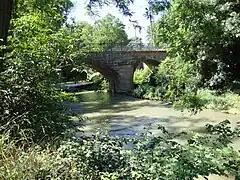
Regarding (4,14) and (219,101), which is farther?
(219,101)

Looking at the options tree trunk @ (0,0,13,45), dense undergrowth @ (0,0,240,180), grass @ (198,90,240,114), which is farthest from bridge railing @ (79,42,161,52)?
tree trunk @ (0,0,13,45)

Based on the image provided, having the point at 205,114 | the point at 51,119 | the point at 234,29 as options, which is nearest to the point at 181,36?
the point at 234,29

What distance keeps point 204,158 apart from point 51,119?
2.24 metres

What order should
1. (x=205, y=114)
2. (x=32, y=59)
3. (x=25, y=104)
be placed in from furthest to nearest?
(x=205, y=114) < (x=32, y=59) < (x=25, y=104)

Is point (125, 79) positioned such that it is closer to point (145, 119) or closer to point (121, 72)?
point (121, 72)

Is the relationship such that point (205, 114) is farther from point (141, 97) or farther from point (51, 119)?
point (51, 119)

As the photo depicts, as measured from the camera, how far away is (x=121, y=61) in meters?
25.6

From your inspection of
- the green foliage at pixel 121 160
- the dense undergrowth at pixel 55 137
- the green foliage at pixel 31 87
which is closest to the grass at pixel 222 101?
the dense undergrowth at pixel 55 137

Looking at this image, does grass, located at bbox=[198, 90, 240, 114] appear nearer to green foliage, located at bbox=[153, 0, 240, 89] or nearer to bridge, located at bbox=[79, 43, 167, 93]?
green foliage, located at bbox=[153, 0, 240, 89]

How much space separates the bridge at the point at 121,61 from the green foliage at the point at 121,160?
68.4ft

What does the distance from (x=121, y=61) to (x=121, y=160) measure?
74.8ft

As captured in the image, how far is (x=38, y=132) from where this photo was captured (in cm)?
396

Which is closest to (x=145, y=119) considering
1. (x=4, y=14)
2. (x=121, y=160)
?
(x=4, y=14)

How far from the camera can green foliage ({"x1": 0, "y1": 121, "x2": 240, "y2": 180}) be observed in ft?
8.59
